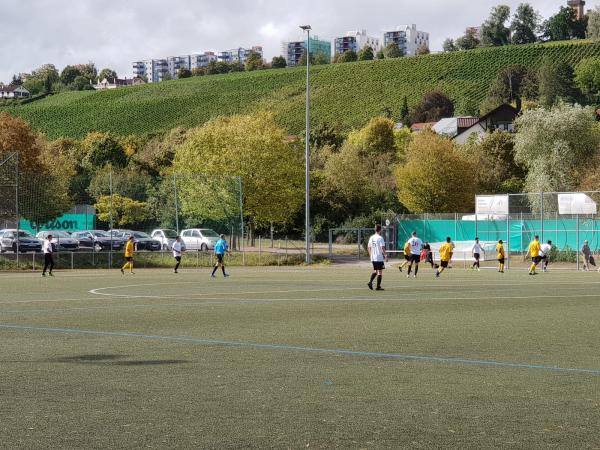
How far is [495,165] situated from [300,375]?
8419 cm

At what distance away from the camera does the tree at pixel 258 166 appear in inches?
2461

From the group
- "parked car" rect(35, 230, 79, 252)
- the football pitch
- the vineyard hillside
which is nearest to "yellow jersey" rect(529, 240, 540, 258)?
the football pitch

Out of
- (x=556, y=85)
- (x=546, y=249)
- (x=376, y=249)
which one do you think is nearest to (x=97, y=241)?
(x=546, y=249)

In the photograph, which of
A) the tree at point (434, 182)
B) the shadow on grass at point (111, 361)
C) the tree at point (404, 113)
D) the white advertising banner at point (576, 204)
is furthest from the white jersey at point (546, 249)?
the tree at point (404, 113)

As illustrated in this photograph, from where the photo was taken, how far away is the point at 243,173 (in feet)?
204

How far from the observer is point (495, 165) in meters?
92.7

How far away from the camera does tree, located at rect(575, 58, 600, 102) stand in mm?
153875

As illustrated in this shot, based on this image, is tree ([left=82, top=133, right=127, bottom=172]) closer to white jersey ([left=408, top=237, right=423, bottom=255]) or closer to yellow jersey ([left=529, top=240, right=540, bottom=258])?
yellow jersey ([left=529, top=240, right=540, bottom=258])

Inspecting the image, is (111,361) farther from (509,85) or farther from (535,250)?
(509,85)

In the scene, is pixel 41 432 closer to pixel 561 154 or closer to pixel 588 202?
pixel 588 202

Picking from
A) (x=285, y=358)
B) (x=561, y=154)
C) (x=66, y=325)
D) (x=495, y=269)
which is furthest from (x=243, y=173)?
(x=285, y=358)

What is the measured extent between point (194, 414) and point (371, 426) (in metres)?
1.64

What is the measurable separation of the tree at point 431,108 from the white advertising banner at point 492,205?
9191 centimetres

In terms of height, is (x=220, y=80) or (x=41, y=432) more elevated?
(x=220, y=80)
